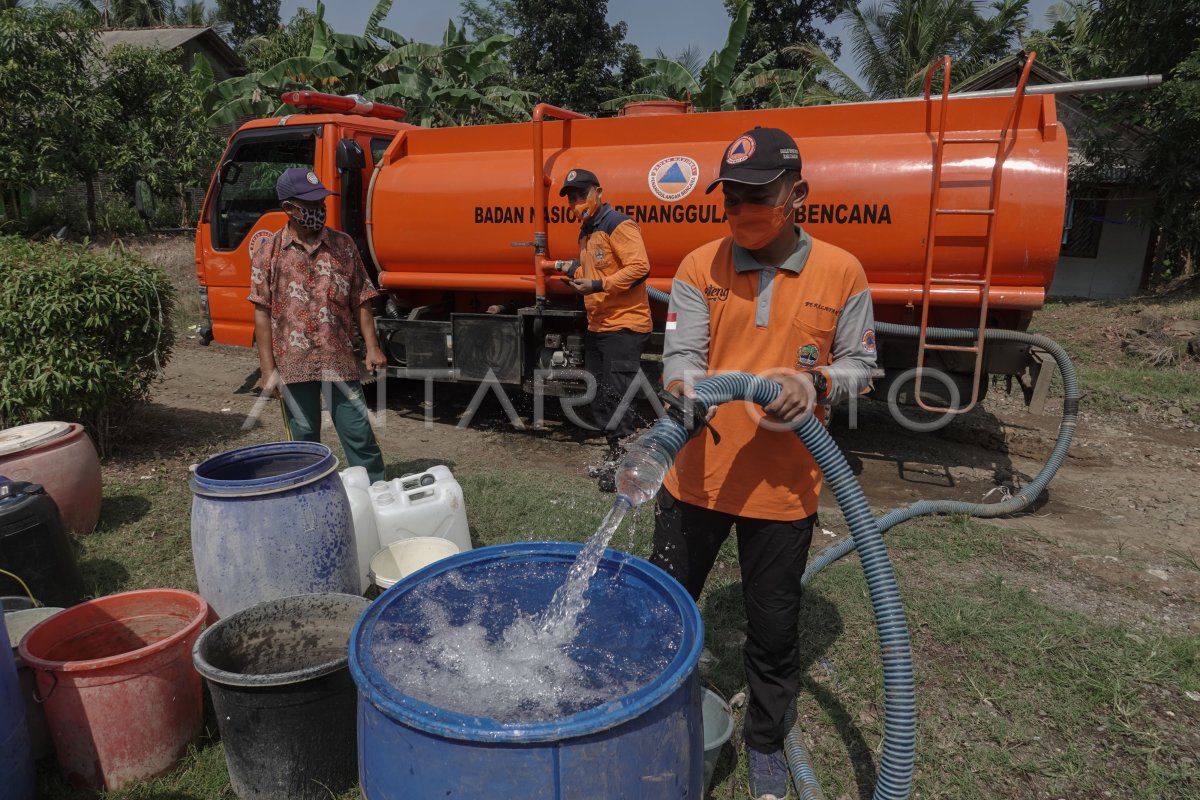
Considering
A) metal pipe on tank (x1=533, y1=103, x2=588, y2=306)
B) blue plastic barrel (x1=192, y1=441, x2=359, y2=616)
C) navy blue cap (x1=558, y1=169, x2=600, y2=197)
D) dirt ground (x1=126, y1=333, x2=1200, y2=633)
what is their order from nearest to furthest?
blue plastic barrel (x1=192, y1=441, x2=359, y2=616) → dirt ground (x1=126, y1=333, x2=1200, y2=633) → navy blue cap (x1=558, y1=169, x2=600, y2=197) → metal pipe on tank (x1=533, y1=103, x2=588, y2=306)

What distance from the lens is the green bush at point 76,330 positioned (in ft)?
15.1

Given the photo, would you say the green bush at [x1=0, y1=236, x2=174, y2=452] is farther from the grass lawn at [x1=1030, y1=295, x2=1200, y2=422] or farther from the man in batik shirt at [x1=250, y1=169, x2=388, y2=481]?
the grass lawn at [x1=1030, y1=295, x2=1200, y2=422]

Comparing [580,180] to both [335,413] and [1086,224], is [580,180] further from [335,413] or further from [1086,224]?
[1086,224]

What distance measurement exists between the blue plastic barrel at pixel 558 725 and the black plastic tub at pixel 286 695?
615 mm

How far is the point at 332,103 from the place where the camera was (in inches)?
251

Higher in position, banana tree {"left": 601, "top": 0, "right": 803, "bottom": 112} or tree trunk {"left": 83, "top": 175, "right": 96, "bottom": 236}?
banana tree {"left": 601, "top": 0, "right": 803, "bottom": 112}

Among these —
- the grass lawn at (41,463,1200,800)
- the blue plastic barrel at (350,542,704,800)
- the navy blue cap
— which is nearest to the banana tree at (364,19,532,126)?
the navy blue cap

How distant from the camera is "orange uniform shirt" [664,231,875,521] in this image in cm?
209

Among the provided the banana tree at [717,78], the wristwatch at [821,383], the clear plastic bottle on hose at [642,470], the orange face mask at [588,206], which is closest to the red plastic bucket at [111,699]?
the clear plastic bottle on hose at [642,470]

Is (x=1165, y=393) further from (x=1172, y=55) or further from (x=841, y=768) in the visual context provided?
(x=1172, y=55)

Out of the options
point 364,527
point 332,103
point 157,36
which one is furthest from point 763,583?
point 157,36

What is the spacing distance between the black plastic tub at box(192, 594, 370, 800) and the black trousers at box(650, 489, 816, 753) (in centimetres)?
108

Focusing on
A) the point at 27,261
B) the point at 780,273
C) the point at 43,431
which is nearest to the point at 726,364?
the point at 780,273

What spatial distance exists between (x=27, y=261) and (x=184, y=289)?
7945 millimetres
